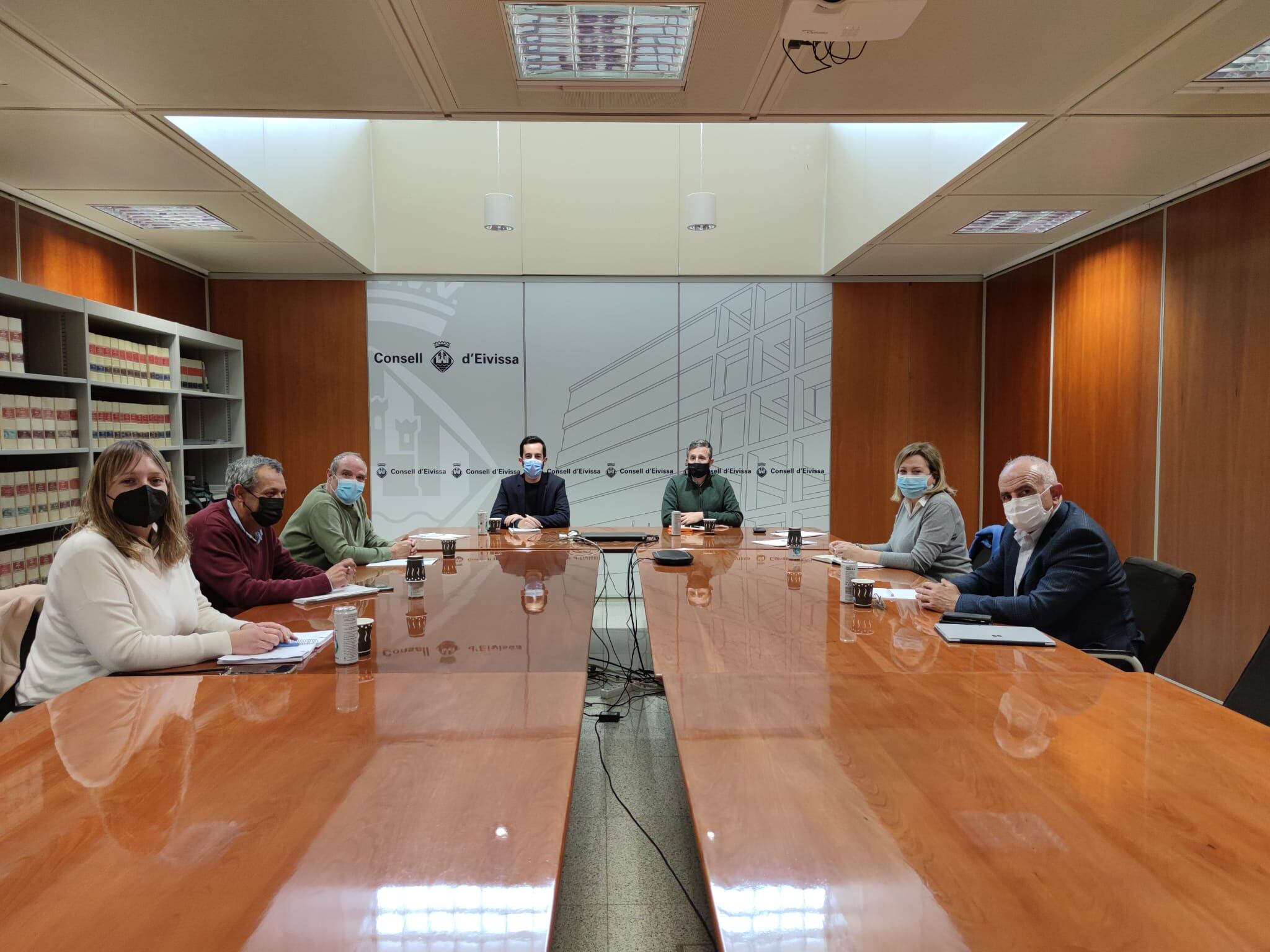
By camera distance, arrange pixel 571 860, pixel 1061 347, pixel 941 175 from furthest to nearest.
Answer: pixel 1061 347
pixel 941 175
pixel 571 860

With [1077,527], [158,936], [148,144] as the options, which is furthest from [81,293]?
[1077,527]

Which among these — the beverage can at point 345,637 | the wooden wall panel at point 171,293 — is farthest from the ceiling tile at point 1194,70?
the wooden wall panel at point 171,293

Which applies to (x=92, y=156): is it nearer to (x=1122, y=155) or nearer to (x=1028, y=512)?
(x=1028, y=512)

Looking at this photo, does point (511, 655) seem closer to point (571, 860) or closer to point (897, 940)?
point (571, 860)

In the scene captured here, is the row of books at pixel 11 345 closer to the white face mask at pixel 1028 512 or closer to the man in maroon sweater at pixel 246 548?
the man in maroon sweater at pixel 246 548

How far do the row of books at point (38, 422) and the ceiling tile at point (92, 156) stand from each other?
45.7 inches

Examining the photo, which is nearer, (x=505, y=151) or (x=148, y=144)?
(x=148, y=144)

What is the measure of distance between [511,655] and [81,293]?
14.5 ft

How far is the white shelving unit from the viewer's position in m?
3.96

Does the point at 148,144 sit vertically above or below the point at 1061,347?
above

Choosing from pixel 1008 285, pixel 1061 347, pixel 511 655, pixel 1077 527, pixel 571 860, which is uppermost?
pixel 1008 285

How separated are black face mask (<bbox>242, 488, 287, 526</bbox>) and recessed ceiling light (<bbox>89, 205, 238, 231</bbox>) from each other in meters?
2.62

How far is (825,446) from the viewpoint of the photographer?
6.81 metres

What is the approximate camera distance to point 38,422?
12.6ft
